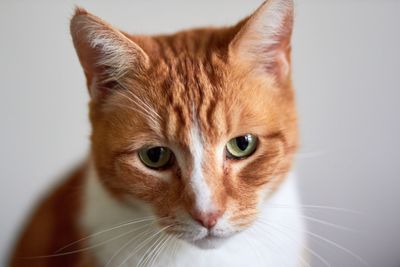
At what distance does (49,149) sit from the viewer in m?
2.00

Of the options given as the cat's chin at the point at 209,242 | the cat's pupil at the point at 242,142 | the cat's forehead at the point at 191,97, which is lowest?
the cat's chin at the point at 209,242

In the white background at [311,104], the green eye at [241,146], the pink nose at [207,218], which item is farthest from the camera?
the white background at [311,104]

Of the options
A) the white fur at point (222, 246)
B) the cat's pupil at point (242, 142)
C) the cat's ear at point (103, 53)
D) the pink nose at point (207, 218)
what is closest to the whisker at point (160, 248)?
the white fur at point (222, 246)

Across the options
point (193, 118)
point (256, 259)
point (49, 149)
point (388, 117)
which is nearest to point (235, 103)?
point (193, 118)

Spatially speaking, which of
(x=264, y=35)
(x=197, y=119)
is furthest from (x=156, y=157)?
(x=264, y=35)

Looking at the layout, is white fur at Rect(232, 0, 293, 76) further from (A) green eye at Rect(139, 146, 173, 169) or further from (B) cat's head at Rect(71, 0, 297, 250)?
(A) green eye at Rect(139, 146, 173, 169)

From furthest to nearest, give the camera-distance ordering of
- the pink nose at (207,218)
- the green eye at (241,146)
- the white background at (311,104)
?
1. the white background at (311,104)
2. the green eye at (241,146)
3. the pink nose at (207,218)

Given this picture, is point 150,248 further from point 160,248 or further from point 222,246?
point 222,246

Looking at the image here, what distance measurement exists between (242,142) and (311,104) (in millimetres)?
640

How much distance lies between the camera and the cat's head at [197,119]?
1.12 m

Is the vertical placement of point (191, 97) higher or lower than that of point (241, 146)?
higher

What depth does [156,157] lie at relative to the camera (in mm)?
1183

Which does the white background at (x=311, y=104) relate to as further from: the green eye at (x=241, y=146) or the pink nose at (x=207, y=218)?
the pink nose at (x=207, y=218)

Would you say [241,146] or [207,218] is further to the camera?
[241,146]
